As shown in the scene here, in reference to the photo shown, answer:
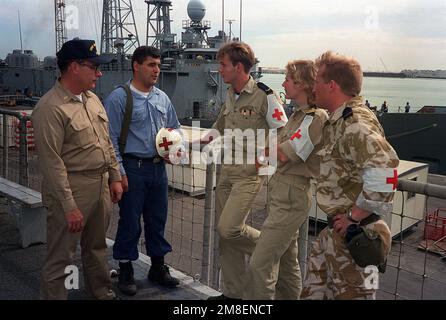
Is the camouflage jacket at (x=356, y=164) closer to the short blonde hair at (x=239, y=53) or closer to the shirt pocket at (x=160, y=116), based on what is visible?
the short blonde hair at (x=239, y=53)

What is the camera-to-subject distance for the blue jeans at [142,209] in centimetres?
300

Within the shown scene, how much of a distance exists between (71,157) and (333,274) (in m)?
1.60

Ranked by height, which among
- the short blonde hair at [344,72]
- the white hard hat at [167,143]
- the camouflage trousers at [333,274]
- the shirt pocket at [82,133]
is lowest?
the camouflage trousers at [333,274]

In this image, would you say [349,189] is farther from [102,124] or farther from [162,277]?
[162,277]

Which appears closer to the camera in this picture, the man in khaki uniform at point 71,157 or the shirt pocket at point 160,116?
the man in khaki uniform at point 71,157

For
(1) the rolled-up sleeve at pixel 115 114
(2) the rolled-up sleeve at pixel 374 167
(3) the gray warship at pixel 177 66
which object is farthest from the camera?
(3) the gray warship at pixel 177 66

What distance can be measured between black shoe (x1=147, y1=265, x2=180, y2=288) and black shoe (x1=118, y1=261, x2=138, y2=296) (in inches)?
7.0

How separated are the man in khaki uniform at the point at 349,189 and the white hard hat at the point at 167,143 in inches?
47.8

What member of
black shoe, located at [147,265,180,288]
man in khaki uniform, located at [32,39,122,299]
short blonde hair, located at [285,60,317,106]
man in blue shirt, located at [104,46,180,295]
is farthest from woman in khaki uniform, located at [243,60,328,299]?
man in khaki uniform, located at [32,39,122,299]

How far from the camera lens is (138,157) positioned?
3.00m

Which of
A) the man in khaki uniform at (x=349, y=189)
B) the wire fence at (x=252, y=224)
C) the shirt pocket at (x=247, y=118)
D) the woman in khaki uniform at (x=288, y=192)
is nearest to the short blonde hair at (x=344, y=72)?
the man in khaki uniform at (x=349, y=189)

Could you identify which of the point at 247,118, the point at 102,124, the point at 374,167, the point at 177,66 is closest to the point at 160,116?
the point at 102,124

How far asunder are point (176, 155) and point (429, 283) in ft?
25.0

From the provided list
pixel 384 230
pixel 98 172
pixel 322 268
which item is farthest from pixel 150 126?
pixel 384 230
